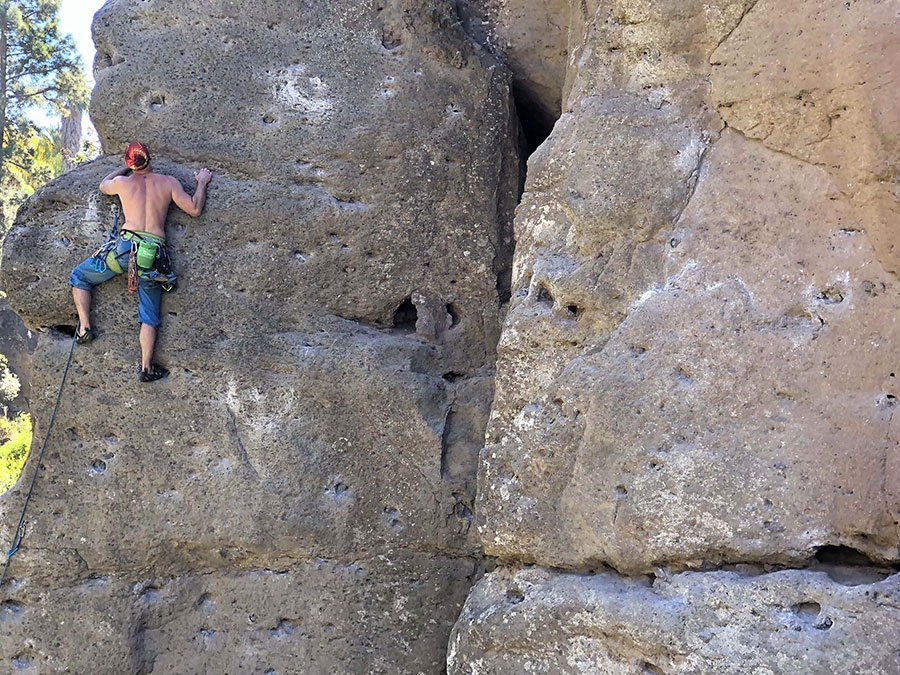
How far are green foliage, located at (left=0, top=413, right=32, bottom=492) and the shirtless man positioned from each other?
3.78 metres

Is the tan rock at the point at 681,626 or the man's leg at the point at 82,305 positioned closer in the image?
the tan rock at the point at 681,626

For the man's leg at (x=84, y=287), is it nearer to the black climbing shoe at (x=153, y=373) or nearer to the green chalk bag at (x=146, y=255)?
the green chalk bag at (x=146, y=255)

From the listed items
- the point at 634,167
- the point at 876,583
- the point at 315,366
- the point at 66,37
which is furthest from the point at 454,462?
the point at 66,37

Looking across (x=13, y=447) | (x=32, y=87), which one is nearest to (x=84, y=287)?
(x=13, y=447)

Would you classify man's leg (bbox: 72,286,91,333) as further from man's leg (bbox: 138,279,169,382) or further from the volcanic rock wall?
man's leg (bbox: 138,279,169,382)

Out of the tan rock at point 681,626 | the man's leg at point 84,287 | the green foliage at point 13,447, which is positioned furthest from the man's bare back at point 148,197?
the green foliage at point 13,447

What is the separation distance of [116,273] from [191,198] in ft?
1.50

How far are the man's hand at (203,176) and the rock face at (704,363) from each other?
4.97 ft

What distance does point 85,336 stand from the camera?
4.13 m

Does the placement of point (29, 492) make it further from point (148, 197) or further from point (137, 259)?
point (148, 197)

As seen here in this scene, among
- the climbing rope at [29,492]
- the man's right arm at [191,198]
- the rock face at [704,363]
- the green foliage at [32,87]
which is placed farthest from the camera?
the green foliage at [32,87]

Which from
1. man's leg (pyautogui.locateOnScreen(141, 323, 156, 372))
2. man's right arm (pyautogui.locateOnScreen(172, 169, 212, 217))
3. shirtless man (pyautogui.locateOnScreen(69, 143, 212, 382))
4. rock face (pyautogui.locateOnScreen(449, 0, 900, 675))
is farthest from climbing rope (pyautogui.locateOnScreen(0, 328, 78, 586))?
rock face (pyautogui.locateOnScreen(449, 0, 900, 675))

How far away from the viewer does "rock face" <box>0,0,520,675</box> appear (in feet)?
13.2

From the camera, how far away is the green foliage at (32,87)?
12422 millimetres
